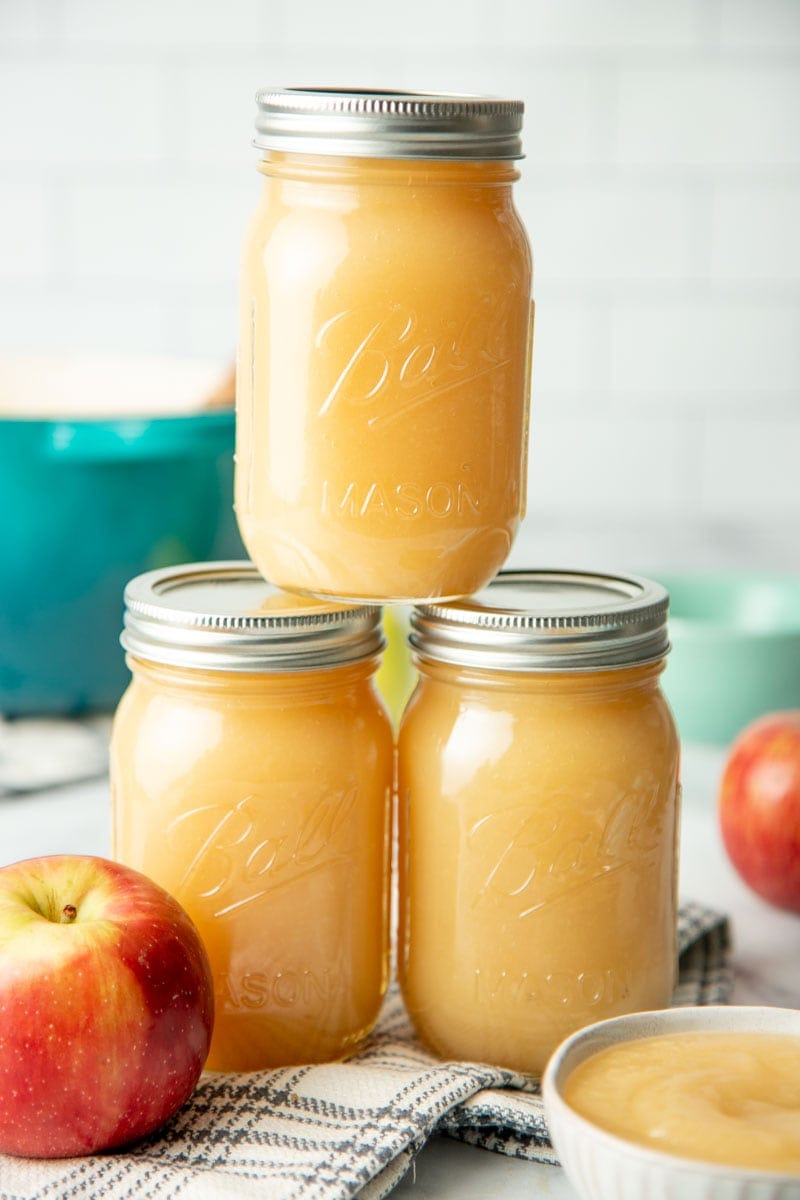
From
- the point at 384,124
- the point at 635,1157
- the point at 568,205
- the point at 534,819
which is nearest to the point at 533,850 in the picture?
the point at 534,819

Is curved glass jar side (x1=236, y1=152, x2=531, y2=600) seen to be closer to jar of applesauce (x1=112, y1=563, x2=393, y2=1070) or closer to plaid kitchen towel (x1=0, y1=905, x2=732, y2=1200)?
jar of applesauce (x1=112, y1=563, x2=393, y2=1070)

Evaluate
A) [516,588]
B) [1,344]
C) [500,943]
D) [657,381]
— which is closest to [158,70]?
[1,344]

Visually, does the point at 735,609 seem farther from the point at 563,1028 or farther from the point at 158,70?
the point at 158,70

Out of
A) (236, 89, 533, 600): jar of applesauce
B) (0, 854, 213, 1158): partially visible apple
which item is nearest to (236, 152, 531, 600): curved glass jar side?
(236, 89, 533, 600): jar of applesauce

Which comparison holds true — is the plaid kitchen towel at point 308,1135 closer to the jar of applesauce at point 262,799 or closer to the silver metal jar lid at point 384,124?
the jar of applesauce at point 262,799

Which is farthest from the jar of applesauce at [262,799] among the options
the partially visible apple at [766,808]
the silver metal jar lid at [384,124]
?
the partially visible apple at [766,808]

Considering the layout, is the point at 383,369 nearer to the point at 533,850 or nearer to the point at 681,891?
the point at 533,850
